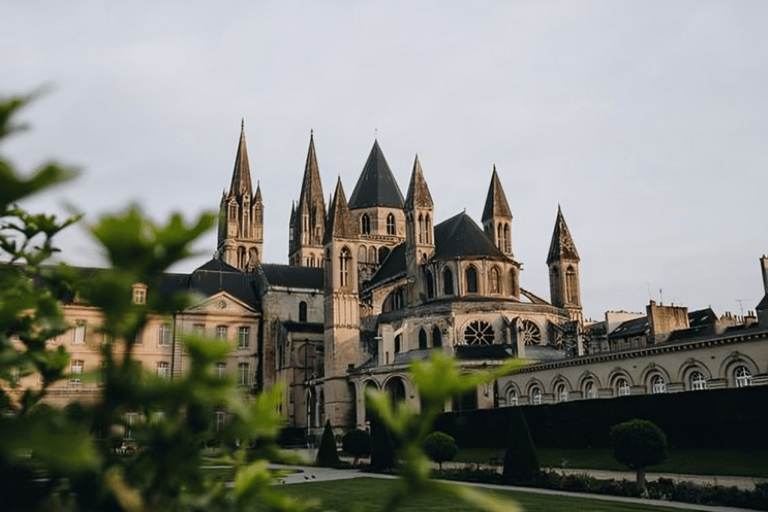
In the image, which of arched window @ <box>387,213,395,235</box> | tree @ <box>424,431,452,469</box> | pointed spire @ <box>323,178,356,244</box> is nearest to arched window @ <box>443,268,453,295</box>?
pointed spire @ <box>323,178,356,244</box>

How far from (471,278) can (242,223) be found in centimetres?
3247

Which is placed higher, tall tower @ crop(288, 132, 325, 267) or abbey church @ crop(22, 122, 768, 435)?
tall tower @ crop(288, 132, 325, 267)

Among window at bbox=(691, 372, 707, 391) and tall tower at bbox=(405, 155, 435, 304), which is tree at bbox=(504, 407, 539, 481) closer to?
window at bbox=(691, 372, 707, 391)

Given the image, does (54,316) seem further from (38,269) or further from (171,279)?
(171,279)

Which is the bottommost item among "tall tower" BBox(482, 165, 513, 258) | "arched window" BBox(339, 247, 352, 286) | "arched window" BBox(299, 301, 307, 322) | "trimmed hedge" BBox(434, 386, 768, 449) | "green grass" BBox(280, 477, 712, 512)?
"green grass" BBox(280, 477, 712, 512)

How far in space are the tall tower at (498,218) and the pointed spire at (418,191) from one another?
620cm

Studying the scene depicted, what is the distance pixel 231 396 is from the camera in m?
1.64

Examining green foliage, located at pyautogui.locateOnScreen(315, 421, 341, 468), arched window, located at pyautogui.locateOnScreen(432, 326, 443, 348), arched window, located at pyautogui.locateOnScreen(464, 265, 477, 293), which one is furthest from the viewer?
arched window, located at pyautogui.locateOnScreen(464, 265, 477, 293)

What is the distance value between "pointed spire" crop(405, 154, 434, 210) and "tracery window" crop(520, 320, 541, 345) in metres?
10.8

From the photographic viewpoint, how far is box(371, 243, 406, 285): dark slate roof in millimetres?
56406

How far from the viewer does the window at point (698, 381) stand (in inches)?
1125

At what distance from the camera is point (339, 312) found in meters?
49.2

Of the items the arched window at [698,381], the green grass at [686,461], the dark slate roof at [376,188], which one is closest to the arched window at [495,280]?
the green grass at [686,461]

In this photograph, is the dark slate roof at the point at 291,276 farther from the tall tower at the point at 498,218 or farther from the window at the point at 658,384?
the window at the point at 658,384
